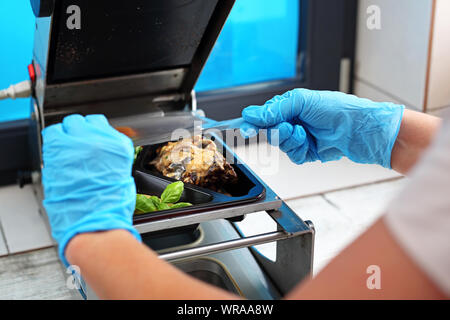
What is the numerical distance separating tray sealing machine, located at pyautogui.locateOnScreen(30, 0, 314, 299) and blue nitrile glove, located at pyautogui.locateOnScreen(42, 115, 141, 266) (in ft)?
0.66

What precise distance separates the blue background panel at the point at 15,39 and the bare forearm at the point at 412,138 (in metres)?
1.30

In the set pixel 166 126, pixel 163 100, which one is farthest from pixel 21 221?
pixel 166 126

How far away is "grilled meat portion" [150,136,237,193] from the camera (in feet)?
3.91

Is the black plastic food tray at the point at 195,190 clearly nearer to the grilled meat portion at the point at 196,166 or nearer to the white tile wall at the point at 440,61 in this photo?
the grilled meat portion at the point at 196,166

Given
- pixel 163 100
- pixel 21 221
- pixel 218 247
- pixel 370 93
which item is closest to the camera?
pixel 218 247

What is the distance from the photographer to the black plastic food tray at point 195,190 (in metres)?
1.05

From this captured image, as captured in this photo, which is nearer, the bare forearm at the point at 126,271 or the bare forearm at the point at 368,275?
the bare forearm at the point at 368,275

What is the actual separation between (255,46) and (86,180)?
63.0 inches

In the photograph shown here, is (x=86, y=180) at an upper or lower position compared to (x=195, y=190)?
upper

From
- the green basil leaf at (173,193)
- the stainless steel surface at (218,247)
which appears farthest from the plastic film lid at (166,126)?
the stainless steel surface at (218,247)

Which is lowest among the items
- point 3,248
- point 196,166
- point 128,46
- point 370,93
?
point 3,248

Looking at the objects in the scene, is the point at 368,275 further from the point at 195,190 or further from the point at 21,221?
the point at 21,221

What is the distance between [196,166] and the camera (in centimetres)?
120
